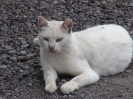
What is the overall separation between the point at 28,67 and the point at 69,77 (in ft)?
2.44

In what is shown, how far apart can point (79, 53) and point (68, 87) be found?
69cm

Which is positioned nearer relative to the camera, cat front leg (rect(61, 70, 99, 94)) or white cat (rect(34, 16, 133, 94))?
cat front leg (rect(61, 70, 99, 94))

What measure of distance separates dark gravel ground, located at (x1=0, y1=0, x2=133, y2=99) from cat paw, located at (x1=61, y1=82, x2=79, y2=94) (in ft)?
0.19

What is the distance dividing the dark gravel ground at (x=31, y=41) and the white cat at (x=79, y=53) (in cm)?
13

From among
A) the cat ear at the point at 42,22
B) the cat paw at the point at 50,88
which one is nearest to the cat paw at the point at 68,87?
the cat paw at the point at 50,88

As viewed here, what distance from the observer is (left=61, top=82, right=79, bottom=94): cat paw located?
6.04m

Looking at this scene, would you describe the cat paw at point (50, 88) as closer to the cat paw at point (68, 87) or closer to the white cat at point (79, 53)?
the white cat at point (79, 53)

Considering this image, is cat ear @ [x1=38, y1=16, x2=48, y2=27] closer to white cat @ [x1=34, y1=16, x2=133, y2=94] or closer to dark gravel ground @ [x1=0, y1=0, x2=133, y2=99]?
white cat @ [x1=34, y1=16, x2=133, y2=94]

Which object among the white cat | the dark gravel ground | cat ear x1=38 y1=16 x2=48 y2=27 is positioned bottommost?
the dark gravel ground

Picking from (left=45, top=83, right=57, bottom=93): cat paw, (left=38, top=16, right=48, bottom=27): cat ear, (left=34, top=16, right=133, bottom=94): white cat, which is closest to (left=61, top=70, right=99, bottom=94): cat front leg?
(left=34, top=16, right=133, bottom=94): white cat

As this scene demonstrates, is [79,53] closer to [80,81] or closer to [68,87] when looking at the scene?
[80,81]

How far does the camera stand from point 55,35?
20.3ft

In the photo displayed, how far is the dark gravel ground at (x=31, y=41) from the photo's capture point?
6.16m

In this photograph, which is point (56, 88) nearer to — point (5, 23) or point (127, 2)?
point (5, 23)
